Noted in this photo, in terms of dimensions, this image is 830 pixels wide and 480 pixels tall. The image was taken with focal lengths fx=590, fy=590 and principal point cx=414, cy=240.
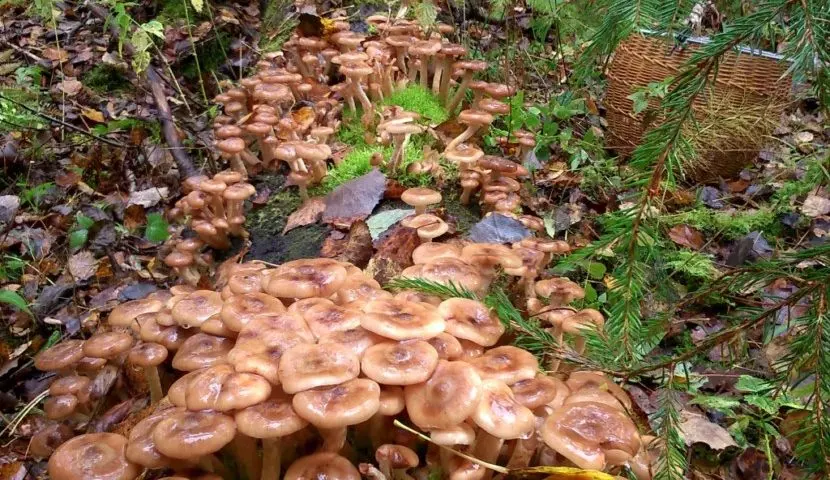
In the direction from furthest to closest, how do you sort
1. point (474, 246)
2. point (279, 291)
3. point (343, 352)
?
point (474, 246) → point (279, 291) → point (343, 352)

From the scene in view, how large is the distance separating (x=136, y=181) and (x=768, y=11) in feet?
20.1

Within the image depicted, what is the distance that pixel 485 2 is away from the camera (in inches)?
314

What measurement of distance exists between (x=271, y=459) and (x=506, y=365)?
1028 mm

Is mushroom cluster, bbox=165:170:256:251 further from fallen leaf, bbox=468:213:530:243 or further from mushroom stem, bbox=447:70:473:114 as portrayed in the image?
mushroom stem, bbox=447:70:473:114

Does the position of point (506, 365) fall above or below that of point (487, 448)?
above

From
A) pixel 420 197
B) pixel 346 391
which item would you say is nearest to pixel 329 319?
pixel 346 391

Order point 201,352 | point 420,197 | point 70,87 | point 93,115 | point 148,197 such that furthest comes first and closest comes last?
point 70,87
point 93,115
point 148,197
point 420,197
point 201,352

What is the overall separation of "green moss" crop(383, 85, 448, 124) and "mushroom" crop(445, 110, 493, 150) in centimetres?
62

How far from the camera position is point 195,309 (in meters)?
2.89

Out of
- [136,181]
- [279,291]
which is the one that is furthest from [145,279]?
[279,291]

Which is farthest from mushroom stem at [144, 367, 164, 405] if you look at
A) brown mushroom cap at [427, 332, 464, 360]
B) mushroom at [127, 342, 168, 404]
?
brown mushroom cap at [427, 332, 464, 360]

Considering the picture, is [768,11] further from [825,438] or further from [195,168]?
[195,168]

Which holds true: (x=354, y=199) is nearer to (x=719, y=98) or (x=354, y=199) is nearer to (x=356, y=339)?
(x=356, y=339)

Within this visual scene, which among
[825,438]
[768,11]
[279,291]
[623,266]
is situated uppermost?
[768,11]
